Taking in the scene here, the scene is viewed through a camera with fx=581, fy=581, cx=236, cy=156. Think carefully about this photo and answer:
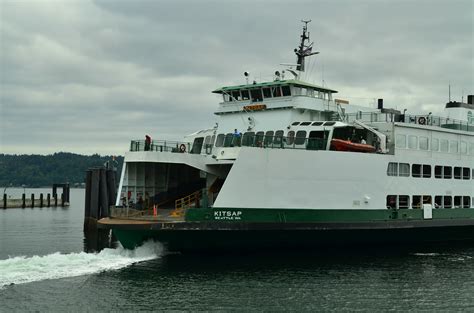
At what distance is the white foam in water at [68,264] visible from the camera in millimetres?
16406

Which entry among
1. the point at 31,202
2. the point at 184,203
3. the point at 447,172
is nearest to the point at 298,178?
the point at 184,203

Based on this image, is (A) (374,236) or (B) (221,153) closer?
(B) (221,153)

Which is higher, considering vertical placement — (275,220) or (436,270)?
(275,220)

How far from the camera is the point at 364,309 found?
1402 centimetres

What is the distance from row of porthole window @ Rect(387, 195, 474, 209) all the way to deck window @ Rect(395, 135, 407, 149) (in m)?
1.98

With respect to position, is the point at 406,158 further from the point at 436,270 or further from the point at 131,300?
the point at 131,300

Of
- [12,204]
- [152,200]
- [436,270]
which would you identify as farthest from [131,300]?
[12,204]

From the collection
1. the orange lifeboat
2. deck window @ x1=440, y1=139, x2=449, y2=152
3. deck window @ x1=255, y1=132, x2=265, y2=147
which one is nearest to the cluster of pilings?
deck window @ x1=255, y1=132, x2=265, y2=147

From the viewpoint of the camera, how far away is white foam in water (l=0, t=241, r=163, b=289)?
1641cm

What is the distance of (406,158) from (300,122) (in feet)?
14.8

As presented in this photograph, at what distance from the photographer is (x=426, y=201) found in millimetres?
23625

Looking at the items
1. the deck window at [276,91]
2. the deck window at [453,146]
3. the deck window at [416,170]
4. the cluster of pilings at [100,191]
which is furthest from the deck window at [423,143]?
the cluster of pilings at [100,191]

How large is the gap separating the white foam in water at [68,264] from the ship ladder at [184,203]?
1.36 m

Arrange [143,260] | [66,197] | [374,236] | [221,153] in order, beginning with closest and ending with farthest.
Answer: [143,260] → [221,153] → [374,236] → [66,197]
